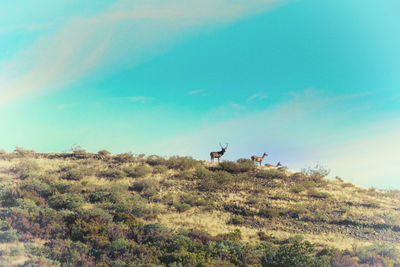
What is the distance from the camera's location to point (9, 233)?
1548 cm

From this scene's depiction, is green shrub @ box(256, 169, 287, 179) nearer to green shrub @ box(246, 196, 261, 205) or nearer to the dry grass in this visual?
the dry grass

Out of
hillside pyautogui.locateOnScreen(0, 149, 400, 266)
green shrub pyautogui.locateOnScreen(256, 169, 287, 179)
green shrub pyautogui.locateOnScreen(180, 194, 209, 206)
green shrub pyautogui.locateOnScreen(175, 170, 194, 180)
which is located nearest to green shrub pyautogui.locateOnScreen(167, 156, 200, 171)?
hillside pyautogui.locateOnScreen(0, 149, 400, 266)

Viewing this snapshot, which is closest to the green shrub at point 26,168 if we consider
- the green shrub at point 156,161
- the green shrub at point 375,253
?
the green shrub at point 156,161

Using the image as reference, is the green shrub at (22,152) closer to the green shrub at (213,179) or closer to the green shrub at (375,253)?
the green shrub at (213,179)

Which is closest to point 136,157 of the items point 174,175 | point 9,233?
point 174,175

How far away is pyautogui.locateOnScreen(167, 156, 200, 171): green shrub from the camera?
3675cm

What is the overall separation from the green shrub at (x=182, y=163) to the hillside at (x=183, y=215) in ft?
0.43

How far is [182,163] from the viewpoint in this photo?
37125 mm

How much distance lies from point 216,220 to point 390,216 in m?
14.7

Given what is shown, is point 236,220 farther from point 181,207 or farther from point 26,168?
point 26,168

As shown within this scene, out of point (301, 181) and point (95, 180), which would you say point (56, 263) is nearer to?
point (95, 180)

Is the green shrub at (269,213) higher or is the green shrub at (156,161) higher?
the green shrub at (156,161)

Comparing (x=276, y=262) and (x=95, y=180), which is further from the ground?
(x=95, y=180)

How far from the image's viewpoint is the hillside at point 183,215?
49.3 feet
